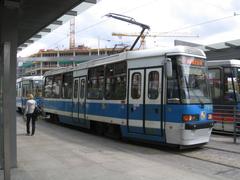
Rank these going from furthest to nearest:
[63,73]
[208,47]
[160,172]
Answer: [208,47] → [63,73] → [160,172]

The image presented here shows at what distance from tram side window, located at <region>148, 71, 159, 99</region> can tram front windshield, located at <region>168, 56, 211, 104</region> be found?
49 cm

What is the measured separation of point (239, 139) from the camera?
13281 millimetres

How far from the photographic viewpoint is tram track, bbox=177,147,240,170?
891 centimetres

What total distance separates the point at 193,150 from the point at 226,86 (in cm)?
496

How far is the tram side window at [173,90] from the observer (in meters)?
10.4

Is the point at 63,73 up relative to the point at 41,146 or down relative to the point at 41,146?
up

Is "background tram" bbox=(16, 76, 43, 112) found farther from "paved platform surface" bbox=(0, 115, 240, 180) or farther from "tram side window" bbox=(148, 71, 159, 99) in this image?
"tram side window" bbox=(148, 71, 159, 99)


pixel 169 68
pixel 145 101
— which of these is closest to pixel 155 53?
pixel 169 68

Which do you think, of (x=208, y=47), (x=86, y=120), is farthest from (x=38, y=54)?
(x=86, y=120)

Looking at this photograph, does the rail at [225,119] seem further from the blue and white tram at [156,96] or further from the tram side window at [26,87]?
the tram side window at [26,87]

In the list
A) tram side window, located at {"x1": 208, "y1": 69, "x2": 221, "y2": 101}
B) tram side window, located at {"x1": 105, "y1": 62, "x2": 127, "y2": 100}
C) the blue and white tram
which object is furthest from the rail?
tram side window, located at {"x1": 105, "y1": 62, "x2": 127, "y2": 100}

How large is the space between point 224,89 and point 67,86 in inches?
301

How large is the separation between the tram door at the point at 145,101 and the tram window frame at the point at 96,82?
228cm

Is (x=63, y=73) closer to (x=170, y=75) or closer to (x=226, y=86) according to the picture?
(x=226, y=86)
